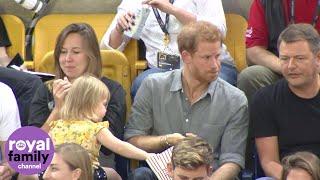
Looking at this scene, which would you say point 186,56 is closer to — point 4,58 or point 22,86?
point 22,86

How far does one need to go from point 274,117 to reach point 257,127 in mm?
105

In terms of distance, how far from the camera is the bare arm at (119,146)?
4031 millimetres

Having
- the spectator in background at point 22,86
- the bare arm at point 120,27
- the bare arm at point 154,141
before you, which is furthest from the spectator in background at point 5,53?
the bare arm at point 154,141

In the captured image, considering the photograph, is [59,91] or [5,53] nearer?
[59,91]

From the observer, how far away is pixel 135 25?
518 cm

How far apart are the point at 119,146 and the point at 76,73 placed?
685 millimetres

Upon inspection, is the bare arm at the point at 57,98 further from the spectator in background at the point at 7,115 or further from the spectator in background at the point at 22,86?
the spectator in background at the point at 22,86

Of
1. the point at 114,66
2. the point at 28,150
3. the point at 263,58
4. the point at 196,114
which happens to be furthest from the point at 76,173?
the point at 263,58

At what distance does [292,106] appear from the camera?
428 centimetres

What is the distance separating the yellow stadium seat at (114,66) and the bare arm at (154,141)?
0.71 meters

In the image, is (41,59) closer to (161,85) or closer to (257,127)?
(161,85)

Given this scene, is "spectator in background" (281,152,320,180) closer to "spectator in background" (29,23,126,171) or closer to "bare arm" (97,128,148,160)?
"bare arm" (97,128,148,160)

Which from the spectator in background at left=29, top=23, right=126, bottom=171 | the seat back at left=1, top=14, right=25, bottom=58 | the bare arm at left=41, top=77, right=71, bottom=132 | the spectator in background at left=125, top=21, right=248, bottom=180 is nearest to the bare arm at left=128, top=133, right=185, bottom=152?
the spectator in background at left=125, top=21, right=248, bottom=180

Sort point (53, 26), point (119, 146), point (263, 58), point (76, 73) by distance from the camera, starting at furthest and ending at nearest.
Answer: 1. point (53, 26)
2. point (263, 58)
3. point (76, 73)
4. point (119, 146)
